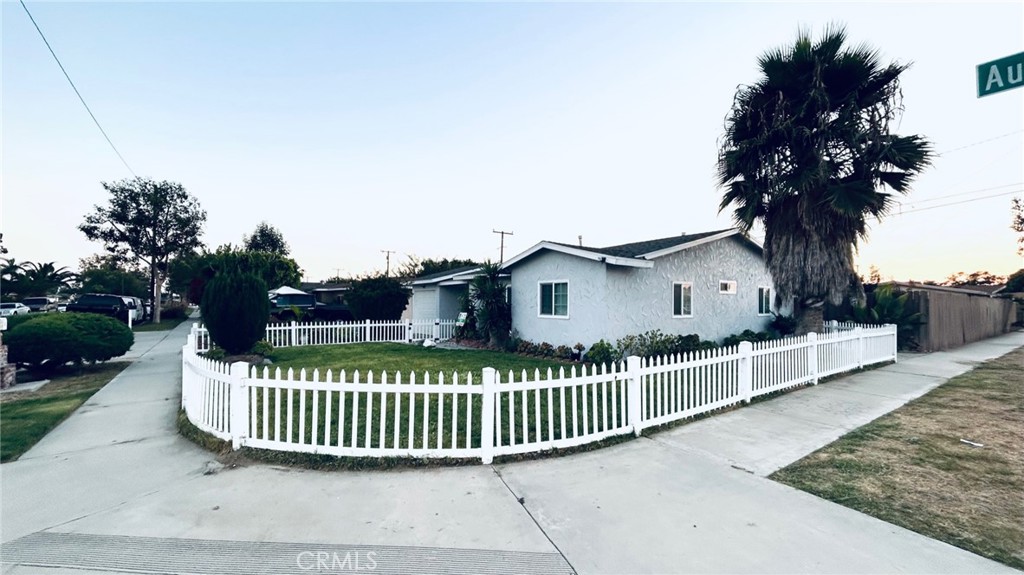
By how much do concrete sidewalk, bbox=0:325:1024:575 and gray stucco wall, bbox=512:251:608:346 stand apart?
6.04 metres

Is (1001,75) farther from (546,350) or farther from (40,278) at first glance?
(40,278)

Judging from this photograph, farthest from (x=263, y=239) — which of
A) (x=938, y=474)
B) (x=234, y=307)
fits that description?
(x=938, y=474)

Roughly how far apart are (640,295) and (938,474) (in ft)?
25.3

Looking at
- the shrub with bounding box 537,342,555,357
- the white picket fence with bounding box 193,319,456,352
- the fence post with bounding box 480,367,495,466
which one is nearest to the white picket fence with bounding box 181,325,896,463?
the fence post with bounding box 480,367,495,466

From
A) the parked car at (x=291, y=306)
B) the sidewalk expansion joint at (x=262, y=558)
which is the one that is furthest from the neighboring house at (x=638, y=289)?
the parked car at (x=291, y=306)

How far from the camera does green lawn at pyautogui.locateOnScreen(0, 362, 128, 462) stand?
5265 mm

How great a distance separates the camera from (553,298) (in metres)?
12.4

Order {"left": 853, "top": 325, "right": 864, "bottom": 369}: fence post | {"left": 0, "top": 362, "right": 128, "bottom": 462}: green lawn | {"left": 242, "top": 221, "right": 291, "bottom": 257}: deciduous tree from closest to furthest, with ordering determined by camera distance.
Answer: {"left": 0, "top": 362, "right": 128, "bottom": 462}: green lawn
{"left": 853, "top": 325, "right": 864, "bottom": 369}: fence post
{"left": 242, "top": 221, "right": 291, "bottom": 257}: deciduous tree

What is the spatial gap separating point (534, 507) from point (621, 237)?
29.2 m

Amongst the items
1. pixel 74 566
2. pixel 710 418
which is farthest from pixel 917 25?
pixel 74 566

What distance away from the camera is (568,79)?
12.6m

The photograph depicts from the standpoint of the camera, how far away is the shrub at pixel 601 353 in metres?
10.5

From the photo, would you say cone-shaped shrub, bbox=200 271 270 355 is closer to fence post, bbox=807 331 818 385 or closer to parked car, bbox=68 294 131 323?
fence post, bbox=807 331 818 385

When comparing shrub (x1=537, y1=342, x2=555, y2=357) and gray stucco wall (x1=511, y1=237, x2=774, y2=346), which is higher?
gray stucco wall (x1=511, y1=237, x2=774, y2=346)
